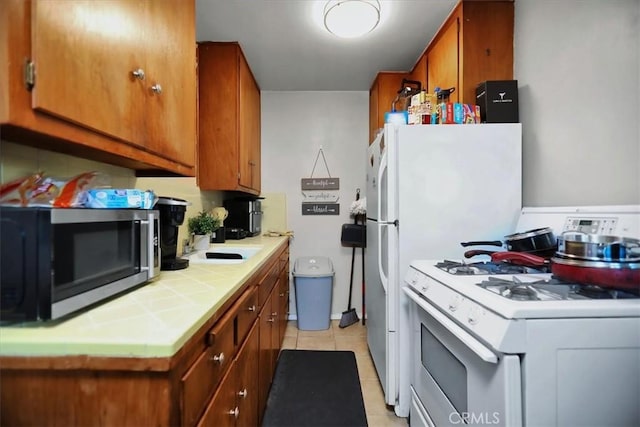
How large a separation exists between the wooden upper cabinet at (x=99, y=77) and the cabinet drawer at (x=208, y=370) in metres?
0.62

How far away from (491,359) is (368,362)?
1.71 meters

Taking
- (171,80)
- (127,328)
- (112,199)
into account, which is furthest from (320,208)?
(127,328)

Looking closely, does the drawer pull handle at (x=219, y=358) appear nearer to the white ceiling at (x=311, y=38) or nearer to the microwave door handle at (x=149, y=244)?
the microwave door handle at (x=149, y=244)

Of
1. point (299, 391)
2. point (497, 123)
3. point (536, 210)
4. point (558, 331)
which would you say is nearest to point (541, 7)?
point (497, 123)

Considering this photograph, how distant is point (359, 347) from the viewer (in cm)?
256

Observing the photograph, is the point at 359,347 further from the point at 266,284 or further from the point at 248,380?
the point at 248,380

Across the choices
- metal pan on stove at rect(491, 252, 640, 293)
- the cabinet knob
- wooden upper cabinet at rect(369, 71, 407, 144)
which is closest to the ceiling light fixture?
wooden upper cabinet at rect(369, 71, 407, 144)

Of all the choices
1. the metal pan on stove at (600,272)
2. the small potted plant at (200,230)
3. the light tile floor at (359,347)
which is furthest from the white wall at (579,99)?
the small potted plant at (200,230)

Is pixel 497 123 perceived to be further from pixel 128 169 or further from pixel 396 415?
pixel 128 169

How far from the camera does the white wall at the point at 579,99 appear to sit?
121 centimetres

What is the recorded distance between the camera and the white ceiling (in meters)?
1.86

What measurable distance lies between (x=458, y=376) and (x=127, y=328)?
3.29 feet

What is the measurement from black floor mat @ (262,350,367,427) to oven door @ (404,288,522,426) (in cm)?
56

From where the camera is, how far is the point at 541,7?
1.61 metres
